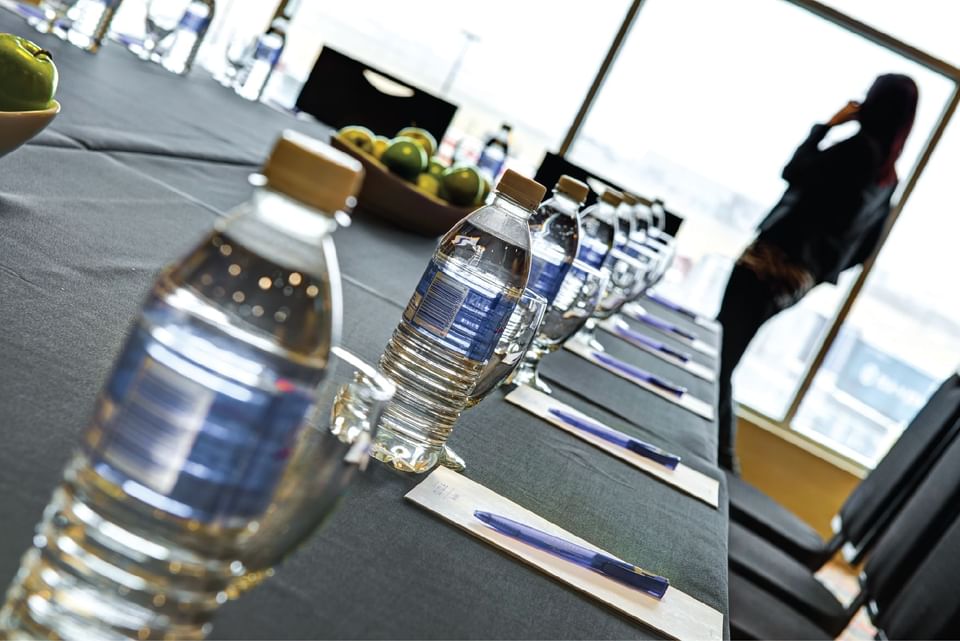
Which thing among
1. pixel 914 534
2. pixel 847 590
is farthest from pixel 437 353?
pixel 847 590

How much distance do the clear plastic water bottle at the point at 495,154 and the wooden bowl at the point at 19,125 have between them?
9.30ft

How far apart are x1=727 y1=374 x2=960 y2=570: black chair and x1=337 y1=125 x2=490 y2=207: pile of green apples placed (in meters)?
1.14

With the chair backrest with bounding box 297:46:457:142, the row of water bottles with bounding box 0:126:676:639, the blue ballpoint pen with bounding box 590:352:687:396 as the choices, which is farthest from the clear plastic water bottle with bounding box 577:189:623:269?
the chair backrest with bounding box 297:46:457:142

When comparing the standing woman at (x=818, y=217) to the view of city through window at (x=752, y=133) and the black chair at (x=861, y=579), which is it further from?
the black chair at (x=861, y=579)

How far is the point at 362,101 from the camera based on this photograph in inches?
163

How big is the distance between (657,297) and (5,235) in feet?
9.71

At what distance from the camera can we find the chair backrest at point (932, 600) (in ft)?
6.28

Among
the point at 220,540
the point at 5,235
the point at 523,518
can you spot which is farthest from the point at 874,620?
the point at 220,540

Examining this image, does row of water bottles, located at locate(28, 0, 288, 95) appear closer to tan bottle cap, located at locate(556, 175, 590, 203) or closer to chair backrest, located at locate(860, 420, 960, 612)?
tan bottle cap, located at locate(556, 175, 590, 203)

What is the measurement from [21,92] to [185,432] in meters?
0.75

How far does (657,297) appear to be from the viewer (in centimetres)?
380

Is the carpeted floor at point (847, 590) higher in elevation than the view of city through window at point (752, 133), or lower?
lower

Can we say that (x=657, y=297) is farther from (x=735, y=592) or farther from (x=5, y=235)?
(x=5, y=235)

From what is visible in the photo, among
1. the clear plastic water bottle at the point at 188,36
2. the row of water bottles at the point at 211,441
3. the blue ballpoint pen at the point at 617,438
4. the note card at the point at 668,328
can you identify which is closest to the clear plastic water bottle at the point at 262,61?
the clear plastic water bottle at the point at 188,36
